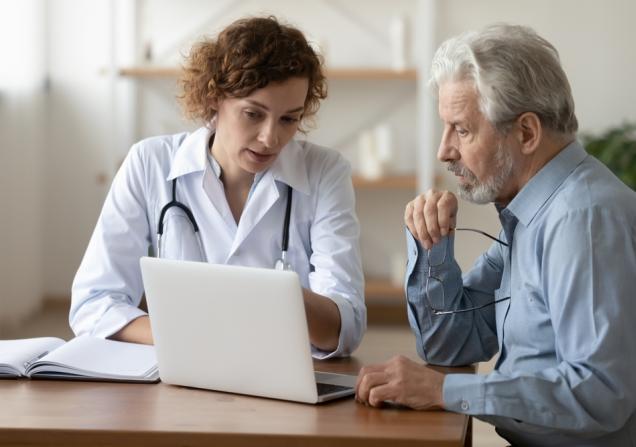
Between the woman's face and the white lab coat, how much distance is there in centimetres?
7

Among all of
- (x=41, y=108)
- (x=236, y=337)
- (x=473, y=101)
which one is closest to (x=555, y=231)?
(x=473, y=101)

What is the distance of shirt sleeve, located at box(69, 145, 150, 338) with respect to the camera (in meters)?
2.04

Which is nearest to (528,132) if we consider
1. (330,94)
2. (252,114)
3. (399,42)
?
(252,114)

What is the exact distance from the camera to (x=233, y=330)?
1.58m

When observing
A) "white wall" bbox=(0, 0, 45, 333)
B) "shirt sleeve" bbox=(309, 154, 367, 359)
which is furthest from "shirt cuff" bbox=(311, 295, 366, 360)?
"white wall" bbox=(0, 0, 45, 333)

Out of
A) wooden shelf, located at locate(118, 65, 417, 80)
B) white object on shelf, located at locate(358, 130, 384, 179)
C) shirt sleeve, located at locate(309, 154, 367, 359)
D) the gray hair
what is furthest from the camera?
white object on shelf, located at locate(358, 130, 384, 179)

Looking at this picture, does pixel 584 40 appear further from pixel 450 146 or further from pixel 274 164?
pixel 450 146

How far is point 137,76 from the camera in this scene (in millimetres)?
5164

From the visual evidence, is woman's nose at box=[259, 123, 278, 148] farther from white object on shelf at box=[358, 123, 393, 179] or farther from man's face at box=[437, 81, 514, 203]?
white object on shelf at box=[358, 123, 393, 179]

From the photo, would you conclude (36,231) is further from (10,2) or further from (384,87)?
(384,87)

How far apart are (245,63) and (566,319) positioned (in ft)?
3.10

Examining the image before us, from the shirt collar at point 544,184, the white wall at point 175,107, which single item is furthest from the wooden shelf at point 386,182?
the shirt collar at point 544,184

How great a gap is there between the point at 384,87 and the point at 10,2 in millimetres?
1855

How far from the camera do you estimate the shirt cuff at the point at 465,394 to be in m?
1.48
